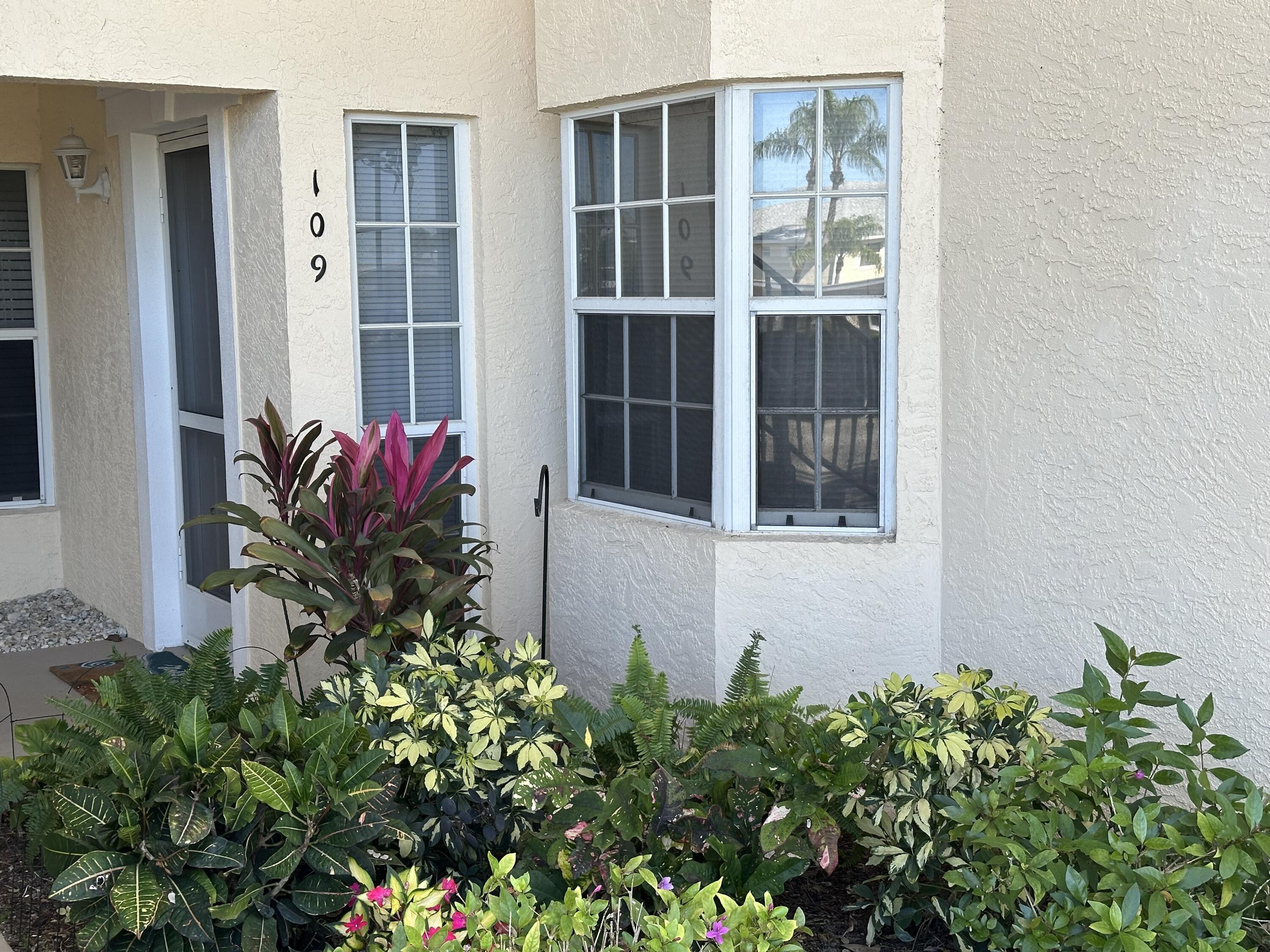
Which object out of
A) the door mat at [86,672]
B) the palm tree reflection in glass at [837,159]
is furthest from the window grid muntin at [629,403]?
the door mat at [86,672]

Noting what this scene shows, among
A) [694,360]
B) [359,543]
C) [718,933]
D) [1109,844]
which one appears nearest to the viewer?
[718,933]

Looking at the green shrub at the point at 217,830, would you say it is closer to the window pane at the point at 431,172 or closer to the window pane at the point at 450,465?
the window pane at the point at 450,465

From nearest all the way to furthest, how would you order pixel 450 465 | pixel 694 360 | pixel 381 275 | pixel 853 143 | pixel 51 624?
pixel 853 143, pixel 694 360, pixel 381 275, pixel 450 465, pixel 51 624

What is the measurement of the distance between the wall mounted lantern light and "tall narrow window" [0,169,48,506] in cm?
104

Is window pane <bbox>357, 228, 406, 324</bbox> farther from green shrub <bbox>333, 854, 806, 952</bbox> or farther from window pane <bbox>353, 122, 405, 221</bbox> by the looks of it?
green shrub <bbox>333, 854, 806, 952</bbox>

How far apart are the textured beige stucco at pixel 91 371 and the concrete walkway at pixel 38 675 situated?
0.21m

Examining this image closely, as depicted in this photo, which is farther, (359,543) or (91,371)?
(91,371)

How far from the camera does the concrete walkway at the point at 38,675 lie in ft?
18.7

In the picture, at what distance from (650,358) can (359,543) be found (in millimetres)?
1412

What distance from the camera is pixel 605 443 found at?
5227mm

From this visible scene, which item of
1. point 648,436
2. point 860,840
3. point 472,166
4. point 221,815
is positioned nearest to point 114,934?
point 221,815

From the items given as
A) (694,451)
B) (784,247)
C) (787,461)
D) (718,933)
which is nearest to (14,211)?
(694,451)

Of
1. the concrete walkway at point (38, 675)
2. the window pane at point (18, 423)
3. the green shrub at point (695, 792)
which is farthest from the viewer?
the window pane at point (18, 423)

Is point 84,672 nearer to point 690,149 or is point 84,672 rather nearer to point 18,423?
point 18,423
